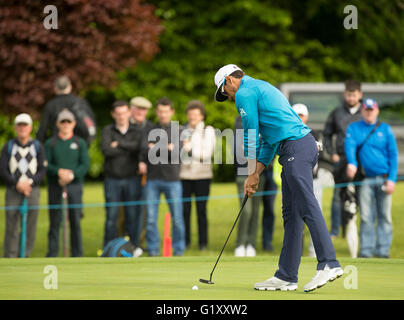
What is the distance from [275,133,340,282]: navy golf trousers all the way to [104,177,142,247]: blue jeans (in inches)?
197

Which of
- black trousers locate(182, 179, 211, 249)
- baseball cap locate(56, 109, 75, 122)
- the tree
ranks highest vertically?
the tree

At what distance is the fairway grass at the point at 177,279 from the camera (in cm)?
634

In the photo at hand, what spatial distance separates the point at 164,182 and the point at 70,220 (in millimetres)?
1315

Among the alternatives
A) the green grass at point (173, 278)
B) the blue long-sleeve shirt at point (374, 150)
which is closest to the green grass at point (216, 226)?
the blue long-sleeve shirt at point (374, 150)

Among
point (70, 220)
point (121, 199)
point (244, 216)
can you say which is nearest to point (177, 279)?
point (70, 220)

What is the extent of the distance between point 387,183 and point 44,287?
5.38 m

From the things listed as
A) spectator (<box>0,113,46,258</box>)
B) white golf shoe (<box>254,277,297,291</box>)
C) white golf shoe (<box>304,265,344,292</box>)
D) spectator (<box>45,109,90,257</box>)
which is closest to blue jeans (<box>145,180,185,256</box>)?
spectator (<box>45,109,90,257</box>)

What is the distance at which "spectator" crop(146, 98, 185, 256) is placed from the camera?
11.4m

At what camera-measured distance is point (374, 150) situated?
1091 cm

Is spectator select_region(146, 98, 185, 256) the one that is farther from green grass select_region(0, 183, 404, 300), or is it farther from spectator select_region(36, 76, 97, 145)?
green grass select_region(0, 183, 404, 300)

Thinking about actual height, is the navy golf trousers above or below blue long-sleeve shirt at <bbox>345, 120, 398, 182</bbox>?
below

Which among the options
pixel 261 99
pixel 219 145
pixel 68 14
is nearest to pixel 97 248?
pixel 68 14

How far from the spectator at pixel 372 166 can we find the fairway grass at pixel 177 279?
2.53 metres

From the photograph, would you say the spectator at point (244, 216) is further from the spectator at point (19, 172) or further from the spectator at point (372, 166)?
the spectator at point (19, 172)
